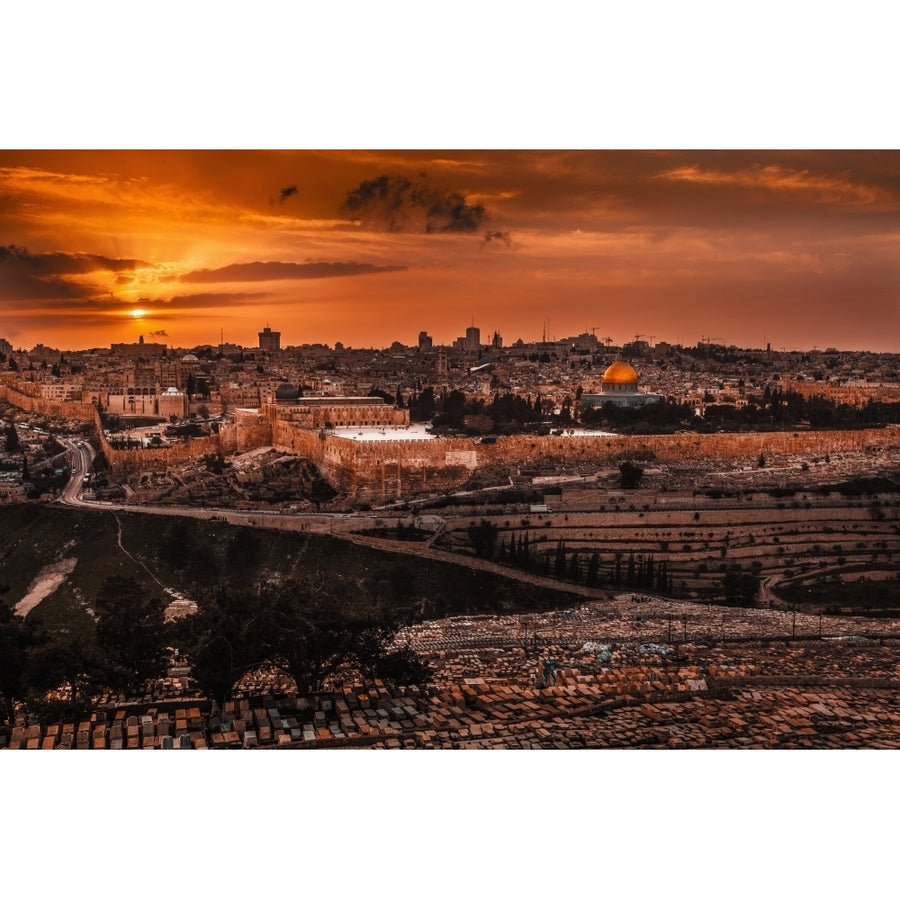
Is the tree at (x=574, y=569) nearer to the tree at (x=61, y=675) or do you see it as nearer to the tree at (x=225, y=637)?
the tree at (x=225, y=637)

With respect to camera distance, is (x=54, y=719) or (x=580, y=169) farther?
(x=580, y=169)

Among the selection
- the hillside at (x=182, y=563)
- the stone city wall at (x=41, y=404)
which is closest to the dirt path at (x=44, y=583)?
the hillside at (x=182, y=563)

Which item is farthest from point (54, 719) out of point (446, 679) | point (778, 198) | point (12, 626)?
point (778, 198)

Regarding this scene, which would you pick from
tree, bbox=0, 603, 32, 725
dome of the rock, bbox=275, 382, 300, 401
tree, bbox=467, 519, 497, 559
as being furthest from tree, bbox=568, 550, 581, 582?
tree, bbox=0, 603, 32, 725

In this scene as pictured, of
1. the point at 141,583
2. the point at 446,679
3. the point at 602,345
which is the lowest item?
the point at 446,679

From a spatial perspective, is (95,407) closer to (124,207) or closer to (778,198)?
(124,207)

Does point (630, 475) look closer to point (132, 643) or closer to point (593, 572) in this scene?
point (593, 572)
